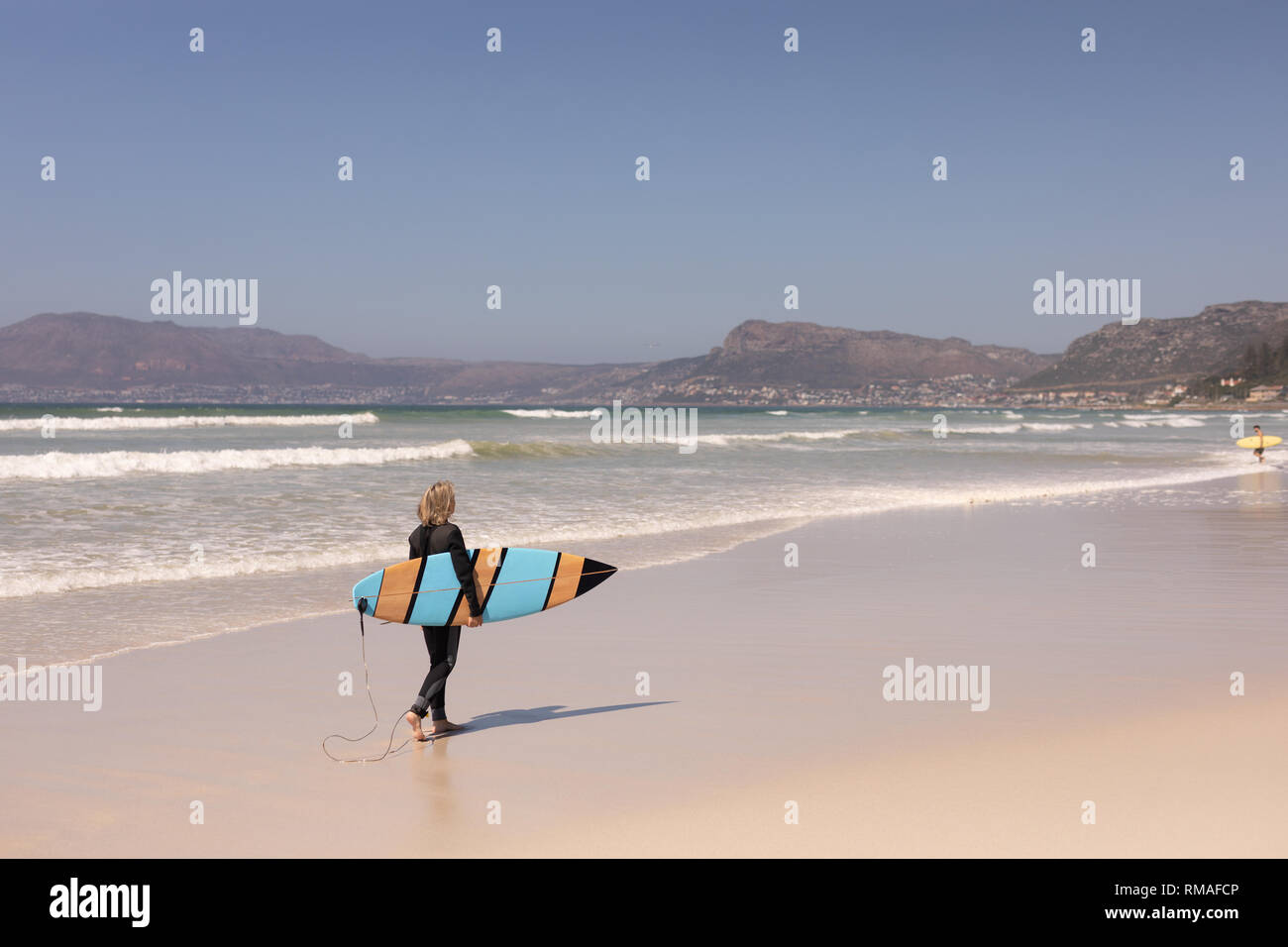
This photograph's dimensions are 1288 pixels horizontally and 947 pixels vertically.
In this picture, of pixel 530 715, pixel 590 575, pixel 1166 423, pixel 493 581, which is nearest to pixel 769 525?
pixel 590 575

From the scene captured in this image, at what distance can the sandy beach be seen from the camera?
3719 millimetres

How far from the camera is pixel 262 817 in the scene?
3.90 m

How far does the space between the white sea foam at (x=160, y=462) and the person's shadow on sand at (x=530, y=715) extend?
1848 centimetres

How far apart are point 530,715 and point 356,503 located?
11.9 m

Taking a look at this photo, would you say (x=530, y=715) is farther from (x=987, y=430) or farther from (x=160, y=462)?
(x=987, y=430)

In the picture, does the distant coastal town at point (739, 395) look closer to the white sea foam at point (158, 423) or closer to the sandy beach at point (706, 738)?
A: the white sea foam at point (158, 423)

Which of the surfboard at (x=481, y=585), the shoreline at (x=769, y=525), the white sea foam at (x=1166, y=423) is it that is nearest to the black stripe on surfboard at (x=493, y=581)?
the surfboard at (x=481, y=585)

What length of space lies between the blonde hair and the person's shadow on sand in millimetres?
1114

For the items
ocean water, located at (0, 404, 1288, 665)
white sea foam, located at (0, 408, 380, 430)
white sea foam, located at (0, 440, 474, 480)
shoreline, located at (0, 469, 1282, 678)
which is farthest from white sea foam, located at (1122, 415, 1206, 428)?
white sea foam, located at (0, 440, 474, 480)

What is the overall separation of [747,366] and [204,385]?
105850mm

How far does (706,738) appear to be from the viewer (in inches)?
194

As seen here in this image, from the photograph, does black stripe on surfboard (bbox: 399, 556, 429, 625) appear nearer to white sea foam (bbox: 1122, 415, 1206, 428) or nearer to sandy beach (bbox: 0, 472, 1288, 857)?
sandy beach (bbox: 0, 472, 1288, 857)

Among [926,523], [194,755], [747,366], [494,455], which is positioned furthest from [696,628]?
[747,366]
